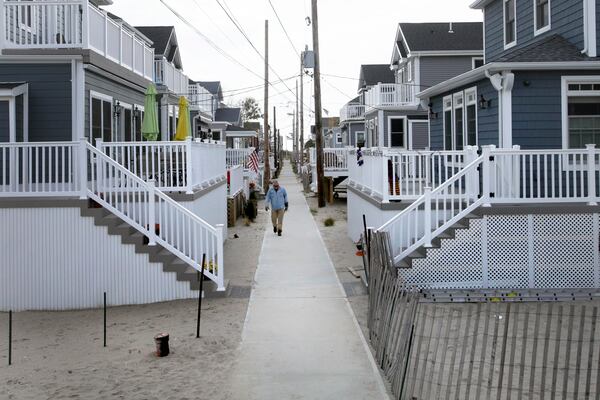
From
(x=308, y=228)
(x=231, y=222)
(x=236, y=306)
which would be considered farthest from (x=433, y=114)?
(x=236, y=306)

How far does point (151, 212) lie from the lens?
1252 centimetres

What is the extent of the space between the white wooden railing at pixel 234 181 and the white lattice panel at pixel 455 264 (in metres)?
13.3

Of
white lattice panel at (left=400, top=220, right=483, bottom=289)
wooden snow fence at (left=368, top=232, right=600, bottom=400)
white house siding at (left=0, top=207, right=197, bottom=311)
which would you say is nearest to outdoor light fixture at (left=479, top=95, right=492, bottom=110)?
white lattice panel at (left=400, top=220, right=483, bottom=289)

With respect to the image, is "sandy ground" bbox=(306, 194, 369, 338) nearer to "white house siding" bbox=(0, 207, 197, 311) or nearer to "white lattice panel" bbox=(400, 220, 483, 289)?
"white lattice panel" bbox=(400, 220, 483, 289)

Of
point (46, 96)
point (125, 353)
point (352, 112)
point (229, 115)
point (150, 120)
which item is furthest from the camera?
point (229, 115)

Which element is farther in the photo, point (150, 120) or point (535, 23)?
point (535, 23)

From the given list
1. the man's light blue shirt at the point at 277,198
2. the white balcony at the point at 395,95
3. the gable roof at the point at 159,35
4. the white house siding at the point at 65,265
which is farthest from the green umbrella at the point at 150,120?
the white balcony at the point at 395,95

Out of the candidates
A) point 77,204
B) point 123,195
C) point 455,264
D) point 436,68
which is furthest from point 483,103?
point 436,68

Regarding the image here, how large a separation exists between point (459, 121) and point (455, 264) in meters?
7.30

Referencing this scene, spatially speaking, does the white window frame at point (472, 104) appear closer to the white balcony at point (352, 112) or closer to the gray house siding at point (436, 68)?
the gray house siding at point (436, 68)

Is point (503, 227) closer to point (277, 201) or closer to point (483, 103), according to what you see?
point (483, 103)

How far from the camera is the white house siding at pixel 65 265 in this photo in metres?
12.4

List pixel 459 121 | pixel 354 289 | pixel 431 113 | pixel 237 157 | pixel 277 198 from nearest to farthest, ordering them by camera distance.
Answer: pixel 354 289
pixel 459 121
pixel 277 198
pixel 431 113
pixel 237 157

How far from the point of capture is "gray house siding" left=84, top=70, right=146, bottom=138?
50.2ft
